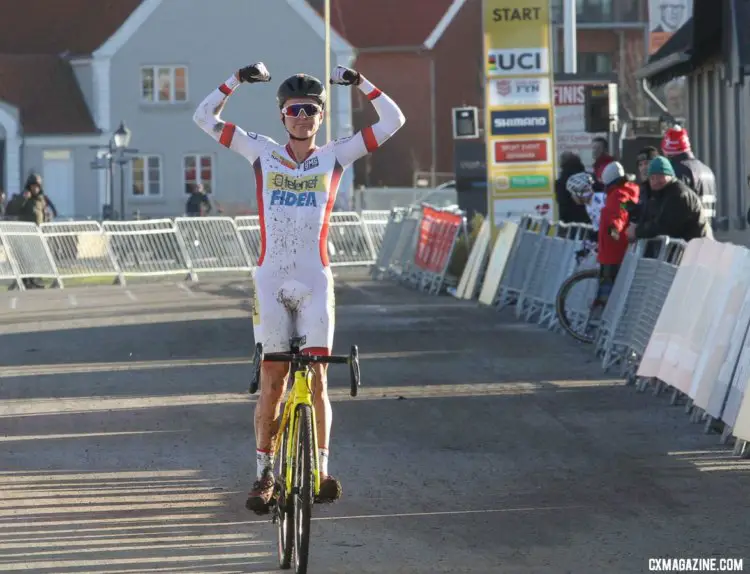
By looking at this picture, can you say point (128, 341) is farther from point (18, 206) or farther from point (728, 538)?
point (18, 206)

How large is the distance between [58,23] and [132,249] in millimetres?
35097

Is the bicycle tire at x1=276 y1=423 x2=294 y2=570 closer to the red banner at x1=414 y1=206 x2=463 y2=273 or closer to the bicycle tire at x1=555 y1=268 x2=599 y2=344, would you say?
the bicycle tire at x1=555 y1=268 x2=599 y2=344

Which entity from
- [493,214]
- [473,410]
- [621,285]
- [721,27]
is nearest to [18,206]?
[493,214]

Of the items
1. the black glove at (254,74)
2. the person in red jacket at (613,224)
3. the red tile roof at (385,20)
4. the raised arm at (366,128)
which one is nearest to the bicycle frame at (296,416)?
the raised arm at (366,128)

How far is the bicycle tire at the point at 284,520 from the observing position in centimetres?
778

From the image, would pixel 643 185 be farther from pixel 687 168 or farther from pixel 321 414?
pixel 321 414

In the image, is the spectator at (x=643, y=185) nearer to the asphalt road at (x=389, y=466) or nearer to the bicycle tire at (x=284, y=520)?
the asphalt road at (x=389, y=466)

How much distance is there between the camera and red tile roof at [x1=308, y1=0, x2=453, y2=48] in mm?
70438

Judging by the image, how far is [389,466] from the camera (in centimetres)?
1087

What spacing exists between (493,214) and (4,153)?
131 ft

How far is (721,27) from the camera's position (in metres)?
26.6

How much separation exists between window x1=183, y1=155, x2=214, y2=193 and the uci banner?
127 feet

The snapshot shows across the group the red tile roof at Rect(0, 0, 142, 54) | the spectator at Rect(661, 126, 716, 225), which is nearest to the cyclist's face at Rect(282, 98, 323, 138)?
the spectator at Rect(661, 126, 716, 225)

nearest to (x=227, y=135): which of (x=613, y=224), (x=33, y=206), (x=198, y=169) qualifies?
(x=613, y=224)
